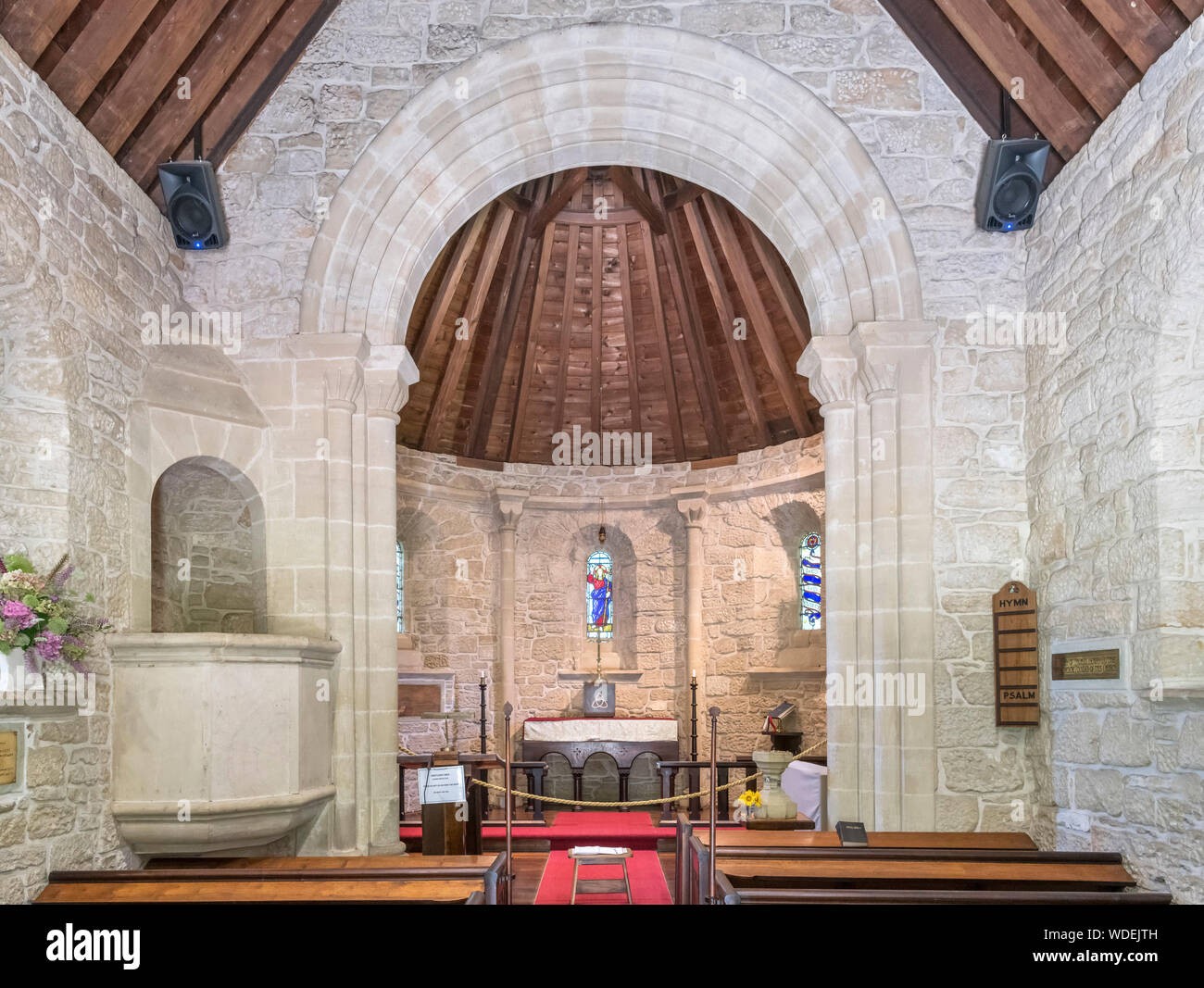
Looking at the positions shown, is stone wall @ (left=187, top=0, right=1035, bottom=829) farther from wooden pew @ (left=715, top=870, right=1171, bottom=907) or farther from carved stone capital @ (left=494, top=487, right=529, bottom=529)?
carved stone capital @ (left=494, top=487, right=529, bottom=529)

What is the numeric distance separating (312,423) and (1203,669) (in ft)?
17.1

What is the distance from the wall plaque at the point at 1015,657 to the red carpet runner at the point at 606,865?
2310 mm

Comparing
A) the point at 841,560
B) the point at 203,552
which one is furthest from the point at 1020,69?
the point at 203,552

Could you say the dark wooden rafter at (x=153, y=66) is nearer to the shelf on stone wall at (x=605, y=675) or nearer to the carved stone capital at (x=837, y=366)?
the carved stone capital at (x=837, y=366)

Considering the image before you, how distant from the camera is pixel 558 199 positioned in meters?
11.0

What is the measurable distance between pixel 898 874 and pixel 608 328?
8.66 metres

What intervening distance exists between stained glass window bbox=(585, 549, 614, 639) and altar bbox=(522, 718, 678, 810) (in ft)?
5.37

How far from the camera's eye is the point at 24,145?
536 centimetres

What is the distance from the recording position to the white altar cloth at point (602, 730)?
12.0 metres

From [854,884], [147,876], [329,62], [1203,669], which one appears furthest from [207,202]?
[1203,669]

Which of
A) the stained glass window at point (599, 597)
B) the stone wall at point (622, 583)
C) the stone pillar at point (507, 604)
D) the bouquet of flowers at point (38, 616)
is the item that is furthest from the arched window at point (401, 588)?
the bouquet of flowers at point (38, 616)

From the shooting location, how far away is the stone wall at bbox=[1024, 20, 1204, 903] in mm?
5039

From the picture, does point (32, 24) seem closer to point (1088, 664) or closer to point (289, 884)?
point (289, 884)
